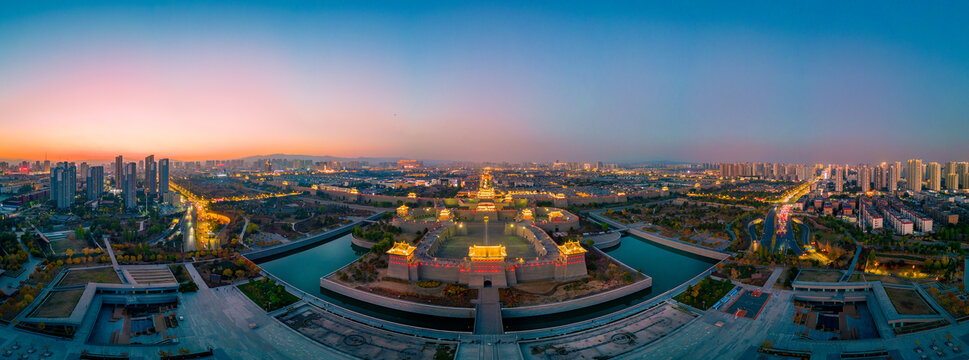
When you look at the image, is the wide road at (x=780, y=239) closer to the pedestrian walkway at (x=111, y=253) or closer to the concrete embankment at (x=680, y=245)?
the concrete embankment at (x=680, y=245)

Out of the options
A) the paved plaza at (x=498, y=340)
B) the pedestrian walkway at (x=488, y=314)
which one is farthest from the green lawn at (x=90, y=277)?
the pedestrian walkway at (x=488, y=314)

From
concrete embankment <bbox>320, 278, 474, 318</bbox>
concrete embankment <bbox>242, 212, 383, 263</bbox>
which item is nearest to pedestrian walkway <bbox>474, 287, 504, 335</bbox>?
concrete embankment <bbox>320, 278, 474, 318</bbox>

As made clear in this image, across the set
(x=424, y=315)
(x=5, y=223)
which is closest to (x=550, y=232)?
(x=424, y=315)

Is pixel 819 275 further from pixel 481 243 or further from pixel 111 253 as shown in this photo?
pixel 111 253

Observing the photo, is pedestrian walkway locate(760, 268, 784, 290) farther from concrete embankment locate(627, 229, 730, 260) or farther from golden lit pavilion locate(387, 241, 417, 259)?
golden lit pavilion locate(387, 241, 417, 259)

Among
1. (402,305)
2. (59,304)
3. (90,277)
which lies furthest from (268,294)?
(90,277)

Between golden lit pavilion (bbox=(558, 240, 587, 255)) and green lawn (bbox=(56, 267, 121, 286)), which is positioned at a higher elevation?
golden lit pavilion (bbox=(558, 240, 587, 255))
